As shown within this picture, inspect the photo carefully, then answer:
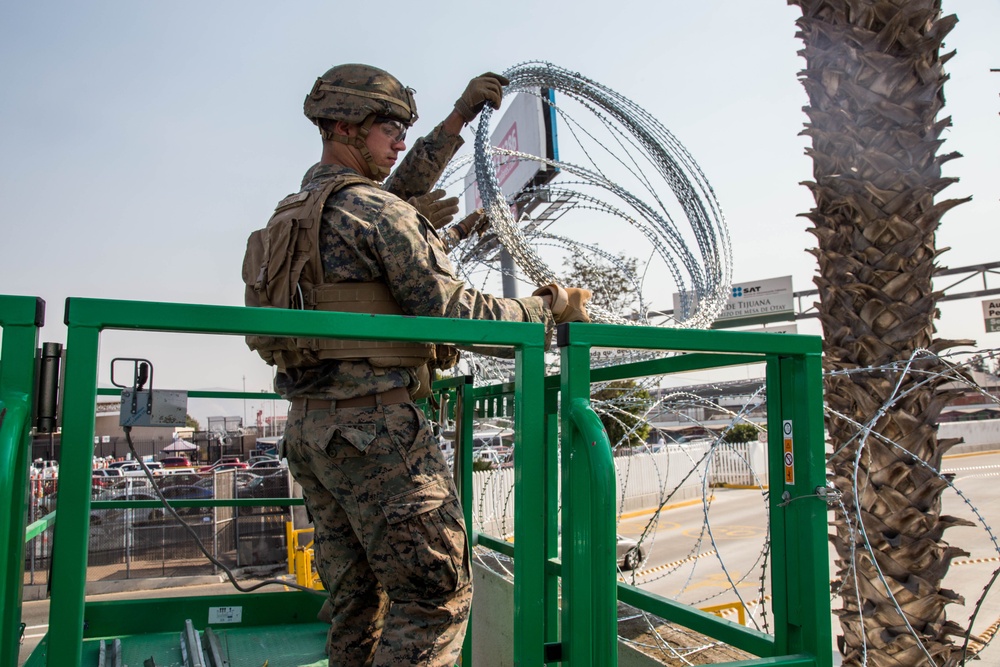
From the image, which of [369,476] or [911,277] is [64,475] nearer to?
[369,476]

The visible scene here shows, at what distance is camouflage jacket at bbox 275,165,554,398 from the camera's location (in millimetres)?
1889

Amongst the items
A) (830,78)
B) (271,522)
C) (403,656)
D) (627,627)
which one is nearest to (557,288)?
(403,656)

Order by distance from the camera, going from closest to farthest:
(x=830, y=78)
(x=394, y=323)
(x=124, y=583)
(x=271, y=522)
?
1. (x=394, y=323)
2. (x=830, y=78)
3. (x=124, y=583)
4. (x=271, y=522)

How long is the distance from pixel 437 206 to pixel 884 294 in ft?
8.74

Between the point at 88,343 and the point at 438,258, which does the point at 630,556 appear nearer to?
the point at 438,258

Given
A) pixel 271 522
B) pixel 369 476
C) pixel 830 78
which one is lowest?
pixel 271 522

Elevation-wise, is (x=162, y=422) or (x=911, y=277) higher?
(x=911, y=277)

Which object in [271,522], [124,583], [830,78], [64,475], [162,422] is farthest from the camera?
[271,522]

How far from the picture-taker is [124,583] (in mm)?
10672

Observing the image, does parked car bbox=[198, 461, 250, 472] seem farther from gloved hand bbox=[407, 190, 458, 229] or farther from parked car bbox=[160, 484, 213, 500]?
gloved hand bbox=[407, 190, 458, 229]

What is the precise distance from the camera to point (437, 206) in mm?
2568

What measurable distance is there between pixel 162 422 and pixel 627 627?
281 cm

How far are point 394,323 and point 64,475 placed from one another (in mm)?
618

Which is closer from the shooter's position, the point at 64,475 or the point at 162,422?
the point at 64,475
